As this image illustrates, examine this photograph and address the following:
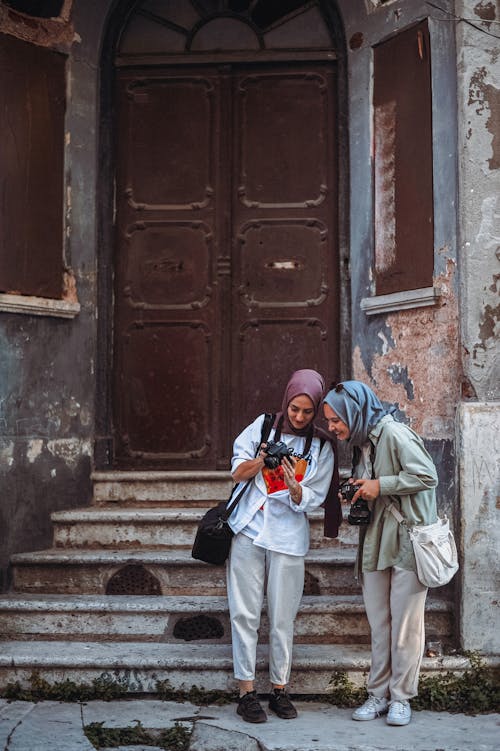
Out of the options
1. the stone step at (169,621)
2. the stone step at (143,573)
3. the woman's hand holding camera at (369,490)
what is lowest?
the stone step at (169,621)

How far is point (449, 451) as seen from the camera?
5.62 meters

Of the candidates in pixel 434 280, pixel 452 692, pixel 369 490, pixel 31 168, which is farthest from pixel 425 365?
pixel 31 168

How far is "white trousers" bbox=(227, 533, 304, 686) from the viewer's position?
185 inches

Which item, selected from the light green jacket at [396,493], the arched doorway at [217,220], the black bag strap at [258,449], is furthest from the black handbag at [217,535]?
the arched doorway at [217,220]

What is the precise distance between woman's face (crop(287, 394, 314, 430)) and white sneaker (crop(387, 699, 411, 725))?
1456 mm

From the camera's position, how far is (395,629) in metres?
4.62

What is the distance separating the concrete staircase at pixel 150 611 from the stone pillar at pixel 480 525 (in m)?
0.18

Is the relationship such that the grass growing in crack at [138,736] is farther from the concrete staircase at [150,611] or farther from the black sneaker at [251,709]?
the concrete staircase at [150,611]

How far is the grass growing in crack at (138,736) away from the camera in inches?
173

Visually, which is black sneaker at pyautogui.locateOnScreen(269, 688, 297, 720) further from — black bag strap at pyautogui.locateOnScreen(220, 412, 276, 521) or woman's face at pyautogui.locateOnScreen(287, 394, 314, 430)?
woman's face at pyautogui.locateOnScreen(287, 394, 314, 430)

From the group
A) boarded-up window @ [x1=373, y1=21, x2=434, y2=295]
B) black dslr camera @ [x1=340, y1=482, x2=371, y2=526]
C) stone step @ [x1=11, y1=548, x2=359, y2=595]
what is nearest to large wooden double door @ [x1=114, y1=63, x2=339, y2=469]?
boarded-up window @ [x1=373, y1=21, x2=434, y2=295]

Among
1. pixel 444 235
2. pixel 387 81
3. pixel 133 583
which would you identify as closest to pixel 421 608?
pixel 133 583

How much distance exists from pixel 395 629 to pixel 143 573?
179 cm

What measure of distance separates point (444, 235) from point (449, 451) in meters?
1.34
